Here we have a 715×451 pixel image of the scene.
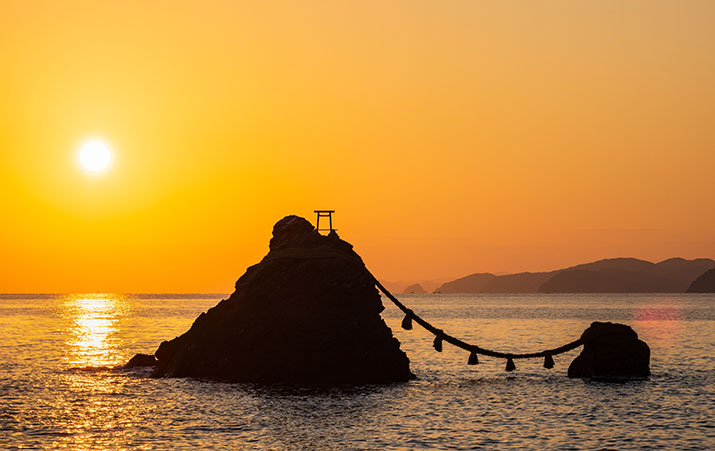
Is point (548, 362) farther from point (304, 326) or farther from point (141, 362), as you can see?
point (141, 362)

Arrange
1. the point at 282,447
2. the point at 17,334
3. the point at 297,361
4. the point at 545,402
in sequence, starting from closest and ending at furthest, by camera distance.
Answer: the point at 282,447
the point at 545,402
the point at 297,361
the point at 17,334

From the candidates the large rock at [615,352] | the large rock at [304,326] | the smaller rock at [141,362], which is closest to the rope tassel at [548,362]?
the large rock at [615,352]

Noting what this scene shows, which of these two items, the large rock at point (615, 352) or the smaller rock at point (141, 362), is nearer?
the large rock at point (615, 352)

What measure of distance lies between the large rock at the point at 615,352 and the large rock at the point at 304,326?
443 inches

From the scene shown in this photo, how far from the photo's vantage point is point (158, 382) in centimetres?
4778

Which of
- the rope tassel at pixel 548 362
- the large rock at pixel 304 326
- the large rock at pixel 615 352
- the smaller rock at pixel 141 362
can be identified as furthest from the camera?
the smaller rock at pixel 141 362

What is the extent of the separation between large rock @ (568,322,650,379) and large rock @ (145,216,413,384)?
11.3 metres

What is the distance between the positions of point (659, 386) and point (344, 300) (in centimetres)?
1825

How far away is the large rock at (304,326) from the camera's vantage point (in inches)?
1775

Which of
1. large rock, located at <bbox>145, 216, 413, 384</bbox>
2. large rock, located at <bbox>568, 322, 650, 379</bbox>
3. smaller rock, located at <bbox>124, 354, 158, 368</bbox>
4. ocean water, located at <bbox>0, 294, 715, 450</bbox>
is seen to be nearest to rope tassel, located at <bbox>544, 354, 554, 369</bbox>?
ocean water, located at <bbox>0, 294, 715, 450</bbox>

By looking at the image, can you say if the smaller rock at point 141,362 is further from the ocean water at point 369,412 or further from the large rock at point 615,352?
the large rock at point 615,352

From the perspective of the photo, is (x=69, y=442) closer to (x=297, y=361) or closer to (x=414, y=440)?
(x=414, y=440)

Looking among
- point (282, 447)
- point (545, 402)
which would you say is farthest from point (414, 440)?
point (545, 402)

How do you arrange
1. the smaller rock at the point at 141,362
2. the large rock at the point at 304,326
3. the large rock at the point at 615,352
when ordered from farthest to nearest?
the smaller rock at the point at 141,362 < the large rock at the point at 615,352 < the large rock at the point at 304,326
